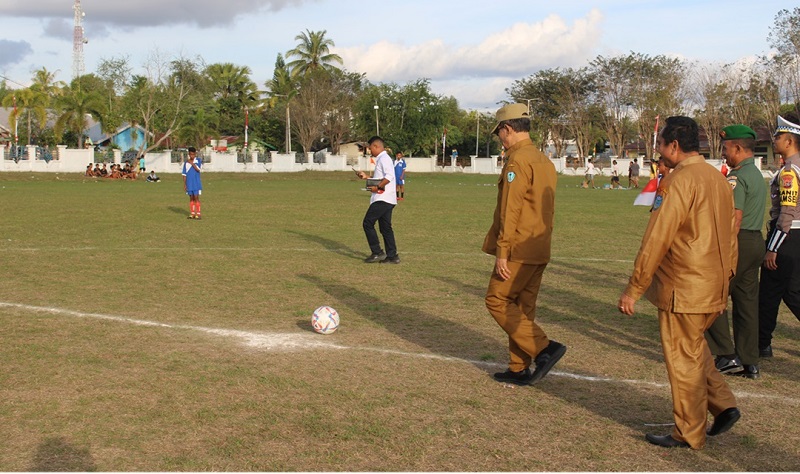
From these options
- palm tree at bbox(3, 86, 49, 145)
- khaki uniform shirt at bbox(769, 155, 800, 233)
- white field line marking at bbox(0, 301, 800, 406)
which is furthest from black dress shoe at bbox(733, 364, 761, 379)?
palm tree at bbox(3, 86, 49, 145)

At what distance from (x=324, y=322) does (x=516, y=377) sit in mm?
2225

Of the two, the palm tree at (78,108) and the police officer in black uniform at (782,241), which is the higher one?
the palm tree at (78,108)

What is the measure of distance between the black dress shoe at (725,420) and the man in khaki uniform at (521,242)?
Answer: 4.72ft

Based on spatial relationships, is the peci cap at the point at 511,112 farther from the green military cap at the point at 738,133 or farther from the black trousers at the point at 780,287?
the black trousers at the point at 780,287

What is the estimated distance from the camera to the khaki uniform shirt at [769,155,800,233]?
6.55 metres

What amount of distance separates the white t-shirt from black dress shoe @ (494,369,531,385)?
673cm

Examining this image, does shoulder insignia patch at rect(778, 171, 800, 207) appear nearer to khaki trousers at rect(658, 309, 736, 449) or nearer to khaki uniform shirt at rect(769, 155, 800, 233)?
khaki uniform shirt at rect(769, 155, 800, 233)

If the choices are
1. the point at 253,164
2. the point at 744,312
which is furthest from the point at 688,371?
the point at 253,164

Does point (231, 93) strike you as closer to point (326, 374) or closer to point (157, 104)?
point (157, 104)

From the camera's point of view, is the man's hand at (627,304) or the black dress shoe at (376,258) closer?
the man's hand at (627,304)

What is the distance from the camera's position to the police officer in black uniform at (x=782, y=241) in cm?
659

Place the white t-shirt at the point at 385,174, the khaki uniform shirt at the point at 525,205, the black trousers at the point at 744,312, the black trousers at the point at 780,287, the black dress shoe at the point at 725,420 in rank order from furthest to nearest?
the white t-shirt at the point at 385,174, the black trousers at the point at 780,287, the black trousers at the point at 744,312, the khaki uniform shirt at the point at 525,205, the black dress shoe at the point at 725,420

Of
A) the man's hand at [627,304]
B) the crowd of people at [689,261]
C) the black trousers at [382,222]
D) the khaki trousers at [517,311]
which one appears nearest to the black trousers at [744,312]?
the crowd of people at [689,261]

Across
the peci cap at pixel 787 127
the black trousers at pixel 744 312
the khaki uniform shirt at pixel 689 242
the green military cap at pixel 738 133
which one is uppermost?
the peci cap at pixel 787 127
